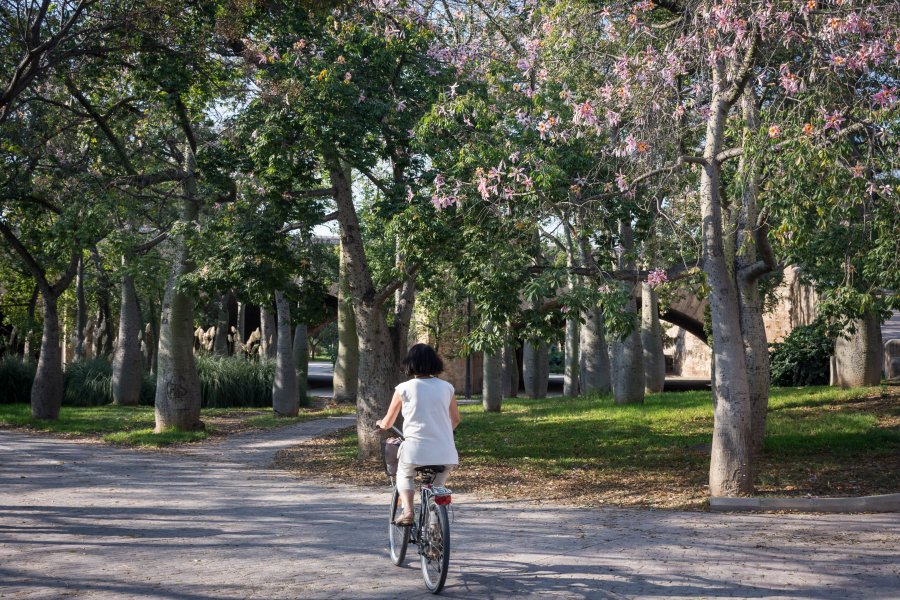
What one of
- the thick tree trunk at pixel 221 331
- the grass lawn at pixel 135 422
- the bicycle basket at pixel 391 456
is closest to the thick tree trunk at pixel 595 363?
the grass lawn at pixel 135 422

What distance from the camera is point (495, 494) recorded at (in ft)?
37.1

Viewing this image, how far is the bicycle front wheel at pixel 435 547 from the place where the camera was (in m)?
5.92

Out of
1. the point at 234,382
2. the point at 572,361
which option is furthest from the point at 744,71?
the point at 234,382

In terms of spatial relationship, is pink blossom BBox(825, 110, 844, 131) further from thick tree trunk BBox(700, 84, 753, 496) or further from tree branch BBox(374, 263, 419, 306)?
tree branch BBox(374, 263, 419, 306)

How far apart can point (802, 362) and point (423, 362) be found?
20630 mm

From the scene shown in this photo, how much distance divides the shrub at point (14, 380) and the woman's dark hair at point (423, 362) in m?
22.2

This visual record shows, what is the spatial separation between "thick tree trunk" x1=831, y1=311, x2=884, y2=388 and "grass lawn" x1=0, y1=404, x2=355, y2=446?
39.5ft

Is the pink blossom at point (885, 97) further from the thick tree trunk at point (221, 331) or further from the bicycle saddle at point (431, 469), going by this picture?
the thick tree trunk at point (221, 331)

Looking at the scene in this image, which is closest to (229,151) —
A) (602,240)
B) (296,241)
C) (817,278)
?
(296,241)

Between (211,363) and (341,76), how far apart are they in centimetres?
1644

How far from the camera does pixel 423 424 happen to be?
6457 mm

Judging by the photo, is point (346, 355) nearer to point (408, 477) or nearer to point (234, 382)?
point (234, 382)

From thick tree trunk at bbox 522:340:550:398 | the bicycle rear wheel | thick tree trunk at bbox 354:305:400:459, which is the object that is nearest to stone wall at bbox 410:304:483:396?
thick tree trunk at bbox 522:340:550:398

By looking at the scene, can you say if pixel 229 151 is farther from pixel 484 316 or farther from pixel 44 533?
pixel 44 533
